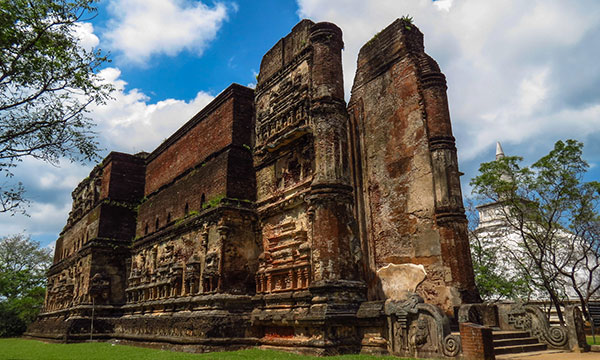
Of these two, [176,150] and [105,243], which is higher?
[176,150]

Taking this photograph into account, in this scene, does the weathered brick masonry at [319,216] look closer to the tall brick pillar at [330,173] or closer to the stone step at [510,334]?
the tall brick pillar at [330,173]

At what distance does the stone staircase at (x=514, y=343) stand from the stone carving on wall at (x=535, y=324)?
16 centimetres

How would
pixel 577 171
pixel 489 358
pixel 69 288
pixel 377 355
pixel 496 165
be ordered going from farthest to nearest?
1. pixel 69 288
2. pixel 496 165
3. pixel 577 171
4. pixel 377 355
5. pixel 489 358

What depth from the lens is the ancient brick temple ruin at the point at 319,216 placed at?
9844 millimetres

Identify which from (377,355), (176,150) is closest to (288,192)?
(377,355)

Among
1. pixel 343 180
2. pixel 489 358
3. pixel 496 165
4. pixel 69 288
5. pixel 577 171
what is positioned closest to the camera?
pixel 489 358

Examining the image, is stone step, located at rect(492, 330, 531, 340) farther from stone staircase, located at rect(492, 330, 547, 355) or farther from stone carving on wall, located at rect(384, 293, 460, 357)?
stone carving on wall, located at rect(384, 293, 460, 357)

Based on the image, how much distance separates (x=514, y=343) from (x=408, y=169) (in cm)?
475

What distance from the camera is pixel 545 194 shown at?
17.1 m

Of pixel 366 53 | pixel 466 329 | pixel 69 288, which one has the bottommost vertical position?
pixel 466 329

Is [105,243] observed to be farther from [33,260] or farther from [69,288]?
[33,260]

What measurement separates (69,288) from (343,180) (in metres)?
16.8

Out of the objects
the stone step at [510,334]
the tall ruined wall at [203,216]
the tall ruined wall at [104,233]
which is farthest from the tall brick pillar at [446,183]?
the tall ruined wall at [104,233]

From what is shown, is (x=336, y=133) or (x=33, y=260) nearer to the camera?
(x=336, y=133)
